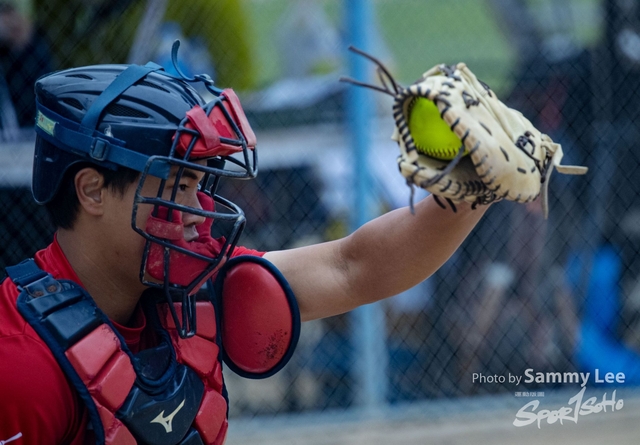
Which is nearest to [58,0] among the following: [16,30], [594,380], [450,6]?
[16,30]

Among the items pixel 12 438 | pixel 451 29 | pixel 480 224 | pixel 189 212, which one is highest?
pixel 451 29

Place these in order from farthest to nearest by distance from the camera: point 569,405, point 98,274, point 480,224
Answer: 1. point 480,224
2. point 569,405
3. point 98,274

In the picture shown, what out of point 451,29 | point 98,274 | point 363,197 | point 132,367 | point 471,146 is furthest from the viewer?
point 451,29

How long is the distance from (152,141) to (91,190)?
0.17 meters

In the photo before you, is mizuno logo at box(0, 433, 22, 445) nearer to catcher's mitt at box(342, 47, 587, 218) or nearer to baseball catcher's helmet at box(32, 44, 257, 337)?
baseball catcher's helmet at box(32, 44, 257, 337)

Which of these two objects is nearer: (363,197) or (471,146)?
(471,146)

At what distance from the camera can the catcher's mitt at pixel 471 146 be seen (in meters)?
1.28

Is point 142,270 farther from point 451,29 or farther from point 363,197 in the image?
point 451,29

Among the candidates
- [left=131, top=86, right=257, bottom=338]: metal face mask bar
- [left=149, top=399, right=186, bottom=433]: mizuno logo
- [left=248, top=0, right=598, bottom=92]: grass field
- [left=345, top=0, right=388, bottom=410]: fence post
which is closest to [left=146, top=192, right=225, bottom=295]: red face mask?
[left=131, top=86, right=257, bottom=338]: metal face mask bar

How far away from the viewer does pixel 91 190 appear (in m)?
1.49

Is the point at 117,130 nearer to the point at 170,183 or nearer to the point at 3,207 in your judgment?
the point at 170,183

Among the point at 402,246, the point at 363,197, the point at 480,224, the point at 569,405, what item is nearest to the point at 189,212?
the point at 402,246

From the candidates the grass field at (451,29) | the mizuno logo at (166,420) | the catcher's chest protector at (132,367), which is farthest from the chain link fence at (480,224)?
the mizuno logo at (166,420)

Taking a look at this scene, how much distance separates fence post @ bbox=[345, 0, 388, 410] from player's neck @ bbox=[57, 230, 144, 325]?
195 centimetres
